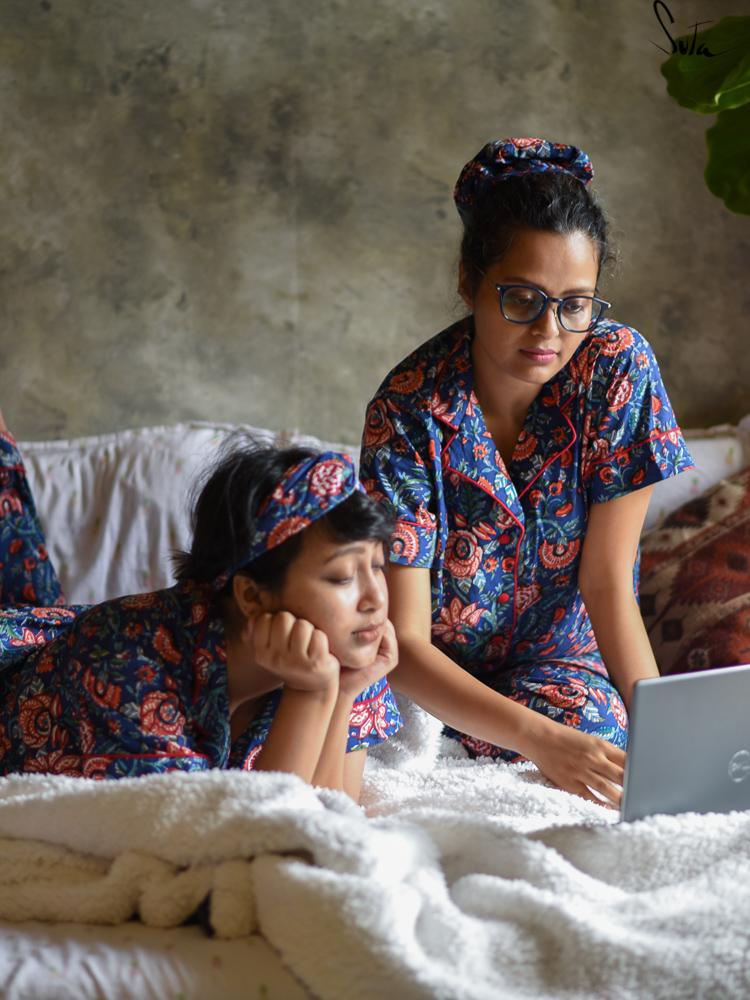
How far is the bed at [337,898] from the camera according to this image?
3.44 ft

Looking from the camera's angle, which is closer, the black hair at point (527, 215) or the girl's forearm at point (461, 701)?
the girl's forearm at point (461, 701)

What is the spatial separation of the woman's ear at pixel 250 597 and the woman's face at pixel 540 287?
0.52 metres

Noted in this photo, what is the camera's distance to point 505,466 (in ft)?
6.12

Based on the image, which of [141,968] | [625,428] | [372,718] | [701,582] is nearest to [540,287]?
[625,428]

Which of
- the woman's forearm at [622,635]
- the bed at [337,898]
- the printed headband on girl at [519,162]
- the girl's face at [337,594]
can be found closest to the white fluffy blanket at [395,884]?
the bed at [337,898]

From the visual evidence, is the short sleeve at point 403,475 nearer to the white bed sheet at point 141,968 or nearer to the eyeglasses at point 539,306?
the eyeglasses at point 539,306

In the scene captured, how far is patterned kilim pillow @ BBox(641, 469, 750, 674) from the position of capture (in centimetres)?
211

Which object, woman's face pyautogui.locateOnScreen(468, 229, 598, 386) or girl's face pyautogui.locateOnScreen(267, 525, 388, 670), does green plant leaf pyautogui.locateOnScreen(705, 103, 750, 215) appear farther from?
girl's face pyautogui.locateOnScreen(267, 525, 388, 670)

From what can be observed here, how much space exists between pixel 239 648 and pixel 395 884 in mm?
448

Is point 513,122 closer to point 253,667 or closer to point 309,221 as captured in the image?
point 309,221

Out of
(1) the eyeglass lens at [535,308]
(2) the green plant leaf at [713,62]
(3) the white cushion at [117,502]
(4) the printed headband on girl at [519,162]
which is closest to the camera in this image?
(2) the green plant leaf at [713,62]

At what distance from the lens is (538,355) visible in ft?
5.57

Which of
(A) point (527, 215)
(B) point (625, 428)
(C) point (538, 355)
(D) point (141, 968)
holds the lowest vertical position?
(D) point (141, 968)

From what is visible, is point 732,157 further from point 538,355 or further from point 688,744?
point 688,744
